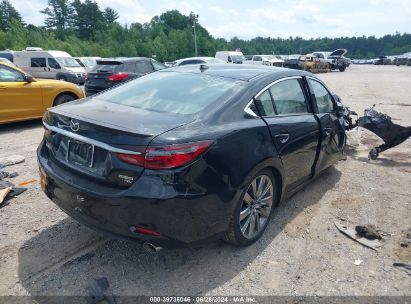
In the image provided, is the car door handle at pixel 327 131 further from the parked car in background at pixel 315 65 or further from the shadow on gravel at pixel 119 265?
the parked car in background at pixel 315 65

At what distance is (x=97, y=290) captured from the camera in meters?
2.74

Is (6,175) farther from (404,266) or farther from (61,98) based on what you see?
(404,266)

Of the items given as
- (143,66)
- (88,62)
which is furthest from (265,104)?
(88,62)

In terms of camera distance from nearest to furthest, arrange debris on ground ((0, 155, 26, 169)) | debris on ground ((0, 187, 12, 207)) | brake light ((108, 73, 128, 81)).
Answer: debris on ground ((0, 187, 12, 207))
debris on ground ((0, 155, 26, 169))
brake light ((108, 73, 128, 81))

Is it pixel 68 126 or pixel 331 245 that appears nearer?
pixel 68 126

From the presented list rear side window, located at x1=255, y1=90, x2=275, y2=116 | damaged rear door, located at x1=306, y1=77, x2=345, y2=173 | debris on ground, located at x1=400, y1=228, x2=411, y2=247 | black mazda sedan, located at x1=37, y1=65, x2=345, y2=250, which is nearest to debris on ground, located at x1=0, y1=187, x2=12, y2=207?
black mazda sedan, located at x1=37, y1=65, x2=345, y2=250

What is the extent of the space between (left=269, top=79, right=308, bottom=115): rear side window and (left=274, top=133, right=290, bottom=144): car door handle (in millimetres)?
243

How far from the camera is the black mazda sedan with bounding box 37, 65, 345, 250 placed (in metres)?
2.58

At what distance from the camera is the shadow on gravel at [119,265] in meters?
2.85

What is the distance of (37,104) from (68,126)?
20.0 feet

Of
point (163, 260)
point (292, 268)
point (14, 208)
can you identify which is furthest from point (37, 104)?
point (292, 268)

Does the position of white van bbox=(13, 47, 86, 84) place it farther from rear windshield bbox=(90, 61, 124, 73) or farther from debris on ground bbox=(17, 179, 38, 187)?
debris on ground bbox=(17, 179, 38, 187)

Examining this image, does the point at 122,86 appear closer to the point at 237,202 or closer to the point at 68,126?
the point at 68,126

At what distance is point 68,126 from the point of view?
9.71 feet
